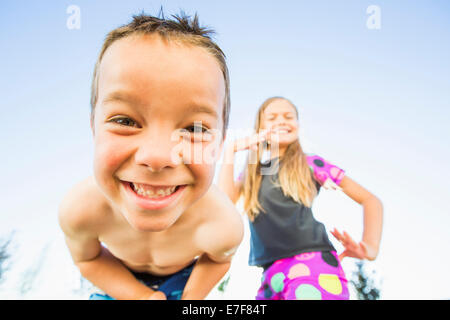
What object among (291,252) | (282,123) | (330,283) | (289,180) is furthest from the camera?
(282,123)

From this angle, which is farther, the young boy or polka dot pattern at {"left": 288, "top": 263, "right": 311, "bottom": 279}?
polka dot pattern at {"left": 288, "top": 263, "right": 311, "bottom": 279}

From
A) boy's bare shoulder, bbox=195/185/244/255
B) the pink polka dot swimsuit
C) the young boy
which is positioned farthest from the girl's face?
the young boy

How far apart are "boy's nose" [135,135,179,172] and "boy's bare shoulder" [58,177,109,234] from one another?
0.40m

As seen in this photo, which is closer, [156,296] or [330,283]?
[156,296]

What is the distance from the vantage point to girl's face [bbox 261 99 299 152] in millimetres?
1719

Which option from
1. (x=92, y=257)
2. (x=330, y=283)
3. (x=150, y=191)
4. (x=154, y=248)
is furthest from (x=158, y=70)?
(x=330, y=283)

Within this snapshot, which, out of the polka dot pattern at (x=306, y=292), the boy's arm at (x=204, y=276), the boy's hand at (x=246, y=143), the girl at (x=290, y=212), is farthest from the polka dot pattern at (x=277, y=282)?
the boy's hand at (x=246, y=143)

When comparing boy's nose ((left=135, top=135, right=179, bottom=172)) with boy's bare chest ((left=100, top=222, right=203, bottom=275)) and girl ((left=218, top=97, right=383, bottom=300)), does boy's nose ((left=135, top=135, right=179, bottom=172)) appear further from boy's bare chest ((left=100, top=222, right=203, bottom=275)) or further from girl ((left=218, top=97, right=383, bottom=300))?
girl ((left=218, top=97, right=383, bottom=300))

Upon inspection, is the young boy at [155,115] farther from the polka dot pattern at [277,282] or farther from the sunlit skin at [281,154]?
the polka dot pattern at [277,282]

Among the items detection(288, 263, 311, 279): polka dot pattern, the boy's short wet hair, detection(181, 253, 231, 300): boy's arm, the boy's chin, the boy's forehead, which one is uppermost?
the boy's short wet hair

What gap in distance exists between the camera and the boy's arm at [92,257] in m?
0.90

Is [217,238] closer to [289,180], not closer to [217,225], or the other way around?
[217,225]

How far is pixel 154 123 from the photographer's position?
1.88 ft

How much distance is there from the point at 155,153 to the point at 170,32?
0.99 feet
